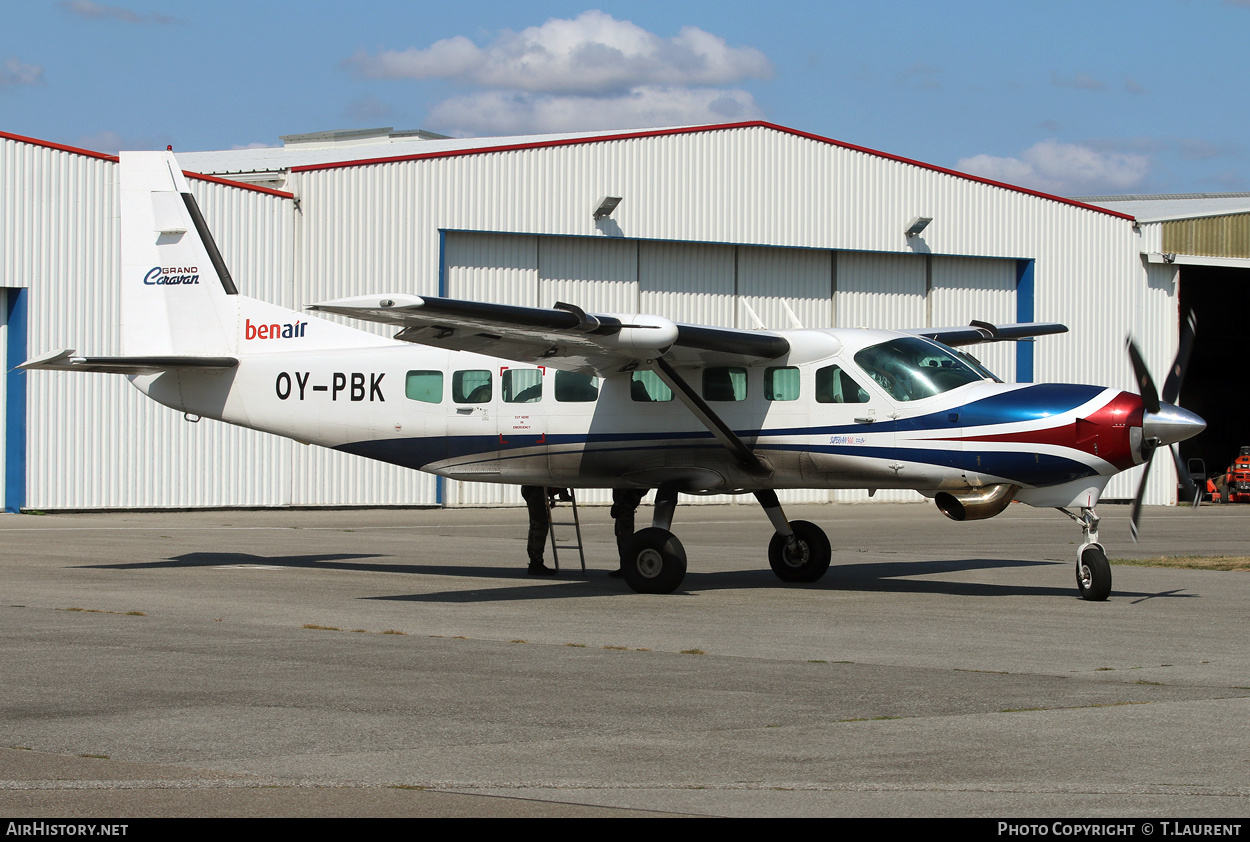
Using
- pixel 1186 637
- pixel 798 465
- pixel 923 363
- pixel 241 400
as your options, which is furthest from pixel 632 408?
pixel 1186 637

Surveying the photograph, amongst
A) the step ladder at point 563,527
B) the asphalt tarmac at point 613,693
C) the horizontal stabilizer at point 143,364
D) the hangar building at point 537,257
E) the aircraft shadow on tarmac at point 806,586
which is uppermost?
the hangar building at point 537,257

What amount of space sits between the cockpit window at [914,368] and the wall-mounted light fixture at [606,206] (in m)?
19.7

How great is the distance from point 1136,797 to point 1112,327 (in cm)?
3607

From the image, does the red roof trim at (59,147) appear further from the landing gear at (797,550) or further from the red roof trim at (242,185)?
the landing gear at (797,550)

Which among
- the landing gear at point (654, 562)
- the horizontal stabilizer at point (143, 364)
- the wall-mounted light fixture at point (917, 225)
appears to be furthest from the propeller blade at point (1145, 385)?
the wall-mounted light fixture at point (917, 225)

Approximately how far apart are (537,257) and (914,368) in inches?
792

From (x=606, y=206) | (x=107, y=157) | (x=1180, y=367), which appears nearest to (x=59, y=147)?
(x=107, y=157)

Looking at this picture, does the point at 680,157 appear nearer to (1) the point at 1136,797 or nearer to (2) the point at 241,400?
(2) the point at 241,400

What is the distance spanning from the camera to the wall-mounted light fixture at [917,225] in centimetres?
3659

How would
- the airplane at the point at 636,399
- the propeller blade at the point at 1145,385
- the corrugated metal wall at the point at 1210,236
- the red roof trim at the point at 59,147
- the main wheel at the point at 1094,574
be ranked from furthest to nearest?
the corrugated metal wall at the point at 1210,236, the red roof trim at the point at 59,147, the main wheel at the point at 1094,574, the airplane at the point at 636,399, the propeller blade at the point at 1145,385

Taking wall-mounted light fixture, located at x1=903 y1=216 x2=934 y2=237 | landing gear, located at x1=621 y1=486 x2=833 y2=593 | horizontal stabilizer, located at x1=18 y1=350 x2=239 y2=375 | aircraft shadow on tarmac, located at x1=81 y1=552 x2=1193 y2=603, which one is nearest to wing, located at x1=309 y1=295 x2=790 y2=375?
landing gear, located at x1=621 y1=486 x2=833 y2=593

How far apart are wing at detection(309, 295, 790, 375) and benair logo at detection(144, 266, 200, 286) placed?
516 cm

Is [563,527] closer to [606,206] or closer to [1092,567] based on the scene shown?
[606,206]
